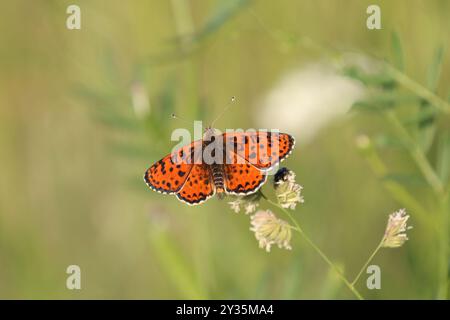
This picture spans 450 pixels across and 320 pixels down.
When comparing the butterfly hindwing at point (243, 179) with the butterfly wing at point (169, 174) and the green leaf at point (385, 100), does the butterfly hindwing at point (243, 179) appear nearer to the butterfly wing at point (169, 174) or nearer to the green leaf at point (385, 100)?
the butterfly wing at point (169, 174)

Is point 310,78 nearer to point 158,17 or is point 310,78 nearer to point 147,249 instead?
point 158,17

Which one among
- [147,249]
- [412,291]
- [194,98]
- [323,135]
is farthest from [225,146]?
[147,249]

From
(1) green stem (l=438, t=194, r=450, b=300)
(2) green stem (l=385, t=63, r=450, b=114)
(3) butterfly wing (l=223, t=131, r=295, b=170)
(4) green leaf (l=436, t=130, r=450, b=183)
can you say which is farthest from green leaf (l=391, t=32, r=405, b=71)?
(3) butterfly wing (l=223, t=131, r=295, b=170)

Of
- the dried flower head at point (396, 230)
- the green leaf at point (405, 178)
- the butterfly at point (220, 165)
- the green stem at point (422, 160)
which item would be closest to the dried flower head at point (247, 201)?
the butterfly at point (220, 165)

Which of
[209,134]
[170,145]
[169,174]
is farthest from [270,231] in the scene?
[170,145]

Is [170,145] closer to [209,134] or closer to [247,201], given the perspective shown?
[209,134]

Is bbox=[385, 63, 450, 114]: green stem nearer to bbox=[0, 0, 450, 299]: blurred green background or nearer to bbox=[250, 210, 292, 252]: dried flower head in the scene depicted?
bbox=[0, 0, 450, 299]: blurred green background
